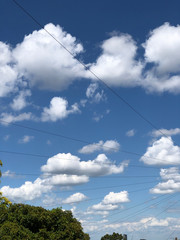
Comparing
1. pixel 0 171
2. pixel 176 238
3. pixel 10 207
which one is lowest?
pixel 176 238

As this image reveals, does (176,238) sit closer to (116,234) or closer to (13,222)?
(116,234)

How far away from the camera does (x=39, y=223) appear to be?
1326 inches

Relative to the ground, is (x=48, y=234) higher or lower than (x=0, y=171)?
lower

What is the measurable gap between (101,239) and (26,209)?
66469mm

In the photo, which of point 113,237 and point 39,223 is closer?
point 39,223

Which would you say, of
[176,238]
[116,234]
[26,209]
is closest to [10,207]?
[26,209]

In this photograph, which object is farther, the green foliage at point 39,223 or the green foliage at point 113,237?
the green foliage at point 113,237

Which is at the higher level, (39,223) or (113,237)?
(39,223)

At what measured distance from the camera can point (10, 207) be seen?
35.5 m

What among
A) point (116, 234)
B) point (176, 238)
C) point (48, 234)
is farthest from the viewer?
point (116, 234)

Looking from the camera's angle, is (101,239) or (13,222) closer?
(13,222)

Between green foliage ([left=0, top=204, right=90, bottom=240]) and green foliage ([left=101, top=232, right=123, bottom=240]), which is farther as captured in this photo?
green foliage ([left=101, top=232, right=123, bottom=240])

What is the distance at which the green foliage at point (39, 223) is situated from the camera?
32031 millimetres

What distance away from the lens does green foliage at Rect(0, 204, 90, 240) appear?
32.0 meters
